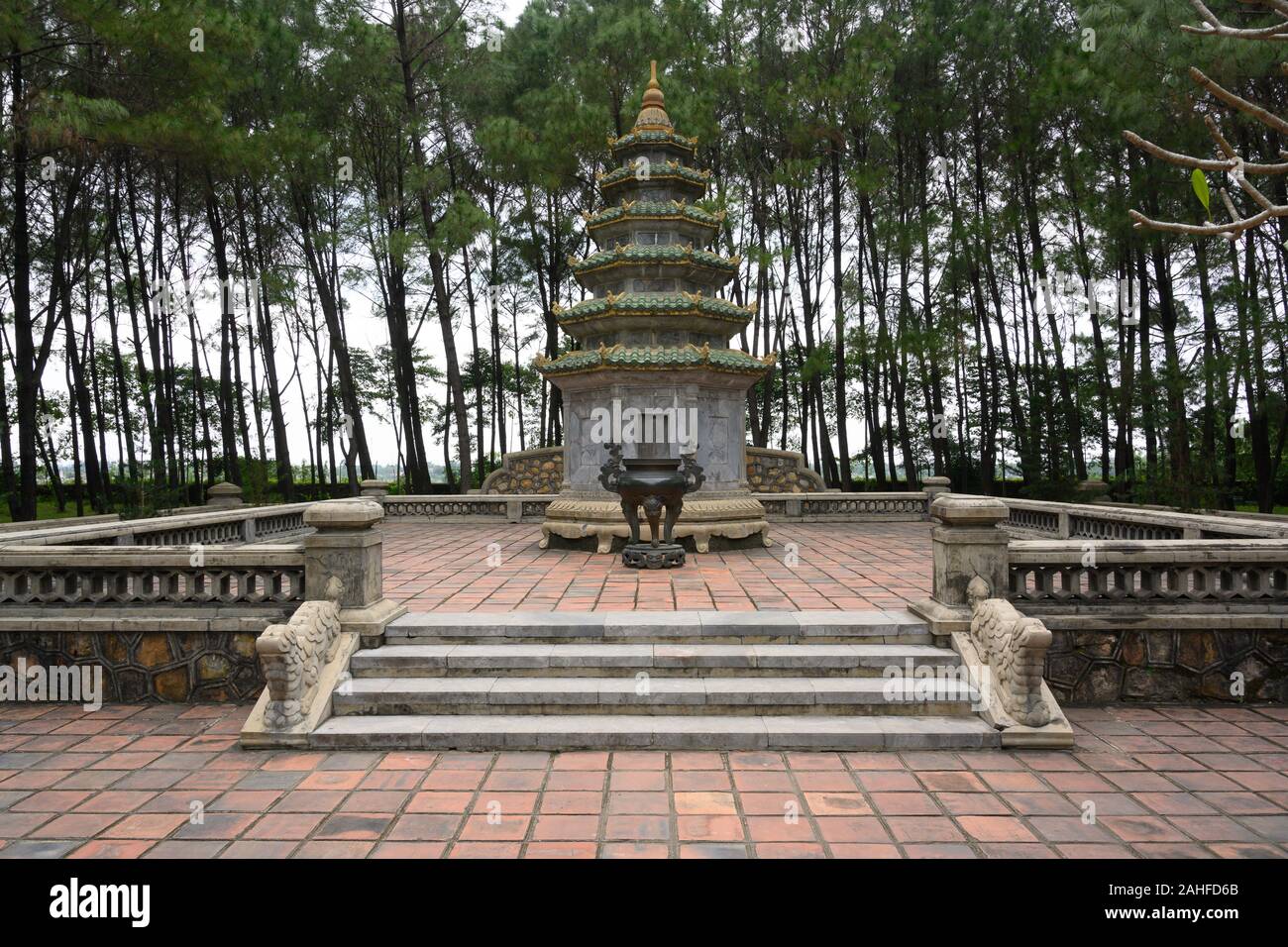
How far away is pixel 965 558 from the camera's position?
223 inches

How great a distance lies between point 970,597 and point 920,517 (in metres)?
9.85

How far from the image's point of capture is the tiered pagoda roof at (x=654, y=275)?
37.8ft

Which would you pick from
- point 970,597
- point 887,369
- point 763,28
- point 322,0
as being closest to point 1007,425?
point 887,369

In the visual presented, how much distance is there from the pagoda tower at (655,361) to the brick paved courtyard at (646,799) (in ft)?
20.8

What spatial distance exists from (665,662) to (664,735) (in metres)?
0.74

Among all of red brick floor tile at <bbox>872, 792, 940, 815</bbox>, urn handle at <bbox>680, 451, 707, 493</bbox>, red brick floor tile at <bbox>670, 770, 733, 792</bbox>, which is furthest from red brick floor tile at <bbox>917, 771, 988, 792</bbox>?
urn handle at <bbox>680, 451, 707, 493</bbox>

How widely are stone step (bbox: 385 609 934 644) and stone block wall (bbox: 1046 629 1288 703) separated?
3.47 feet

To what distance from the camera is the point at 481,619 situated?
5.96 metres

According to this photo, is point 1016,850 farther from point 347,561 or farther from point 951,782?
point 347,561

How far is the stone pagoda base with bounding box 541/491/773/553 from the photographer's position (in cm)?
1083

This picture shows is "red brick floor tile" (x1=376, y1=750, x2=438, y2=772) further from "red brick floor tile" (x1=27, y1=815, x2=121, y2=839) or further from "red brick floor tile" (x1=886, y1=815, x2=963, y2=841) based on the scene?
"red brick floor tile" (x1=886, y1=815, x2=963, y2=841)

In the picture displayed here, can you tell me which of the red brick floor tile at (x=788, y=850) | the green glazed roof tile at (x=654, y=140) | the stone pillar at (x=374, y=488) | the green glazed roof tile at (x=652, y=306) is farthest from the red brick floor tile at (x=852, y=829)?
the stone pillar at (x=374, y=488)

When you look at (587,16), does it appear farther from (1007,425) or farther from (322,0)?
(1007,425)

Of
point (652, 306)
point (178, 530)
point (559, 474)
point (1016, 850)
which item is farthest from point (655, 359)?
point (1016, 850)
